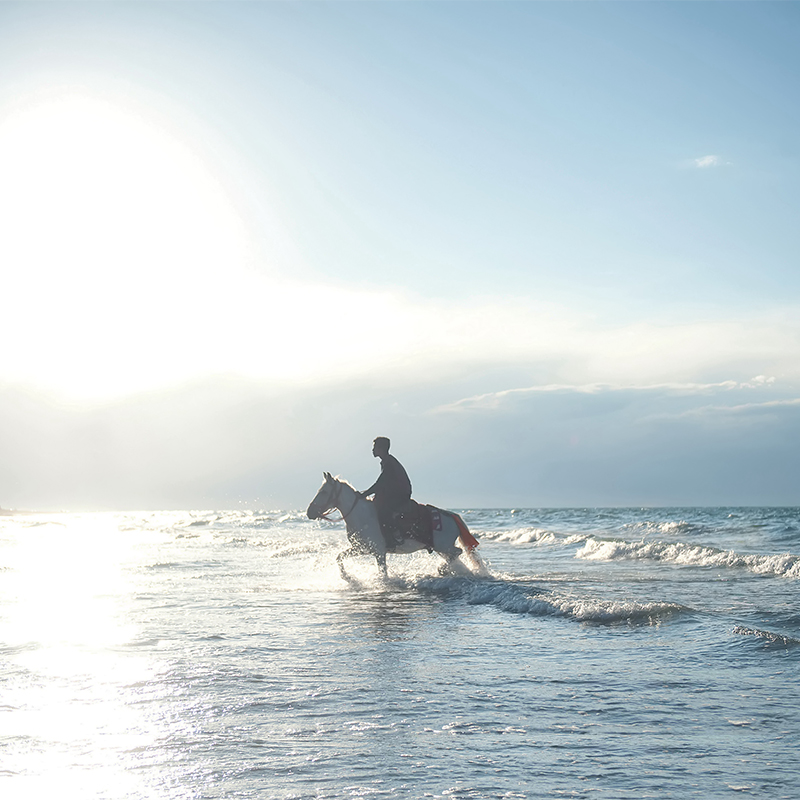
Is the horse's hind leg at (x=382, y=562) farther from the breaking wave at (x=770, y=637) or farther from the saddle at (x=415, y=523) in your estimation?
the breaking wave at (x=770, y=637)

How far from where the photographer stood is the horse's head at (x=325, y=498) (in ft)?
48.2

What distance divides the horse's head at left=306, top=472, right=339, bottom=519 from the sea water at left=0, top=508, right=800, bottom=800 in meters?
2.12

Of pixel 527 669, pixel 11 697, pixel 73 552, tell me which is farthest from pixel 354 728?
pixel 73 552

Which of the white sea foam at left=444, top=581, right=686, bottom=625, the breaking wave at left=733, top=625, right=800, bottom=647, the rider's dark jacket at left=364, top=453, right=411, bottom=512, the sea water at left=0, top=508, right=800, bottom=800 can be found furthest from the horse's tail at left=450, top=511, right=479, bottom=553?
the breaking wave at left=733, top=625, right=800, bottom=647

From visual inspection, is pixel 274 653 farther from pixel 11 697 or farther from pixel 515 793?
pixel 515 793

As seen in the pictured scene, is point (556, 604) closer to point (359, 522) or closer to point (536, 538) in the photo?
point (359, 522)

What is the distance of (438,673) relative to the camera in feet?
22.2

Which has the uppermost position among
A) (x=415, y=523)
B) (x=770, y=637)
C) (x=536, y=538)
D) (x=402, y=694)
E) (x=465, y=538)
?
(x=415, y=523)

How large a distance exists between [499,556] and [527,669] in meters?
17.3

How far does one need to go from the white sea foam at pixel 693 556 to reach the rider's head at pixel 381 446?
350 inches

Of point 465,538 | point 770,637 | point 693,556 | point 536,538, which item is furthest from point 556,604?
point 536,538

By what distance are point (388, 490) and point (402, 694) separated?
882 centimetres

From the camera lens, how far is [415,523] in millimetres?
14734

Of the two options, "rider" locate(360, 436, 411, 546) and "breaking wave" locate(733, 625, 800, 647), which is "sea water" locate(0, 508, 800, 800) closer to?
"breaking wave" locate(733, 625, 800, 647)
